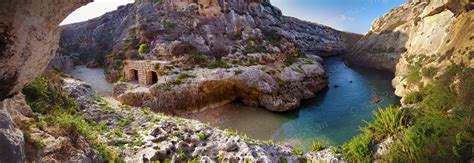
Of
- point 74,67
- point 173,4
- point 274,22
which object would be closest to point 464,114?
point 173,4

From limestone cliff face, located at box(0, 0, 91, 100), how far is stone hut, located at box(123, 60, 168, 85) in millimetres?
28123

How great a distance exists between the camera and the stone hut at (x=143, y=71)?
36438mm

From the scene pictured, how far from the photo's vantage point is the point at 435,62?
33.1m

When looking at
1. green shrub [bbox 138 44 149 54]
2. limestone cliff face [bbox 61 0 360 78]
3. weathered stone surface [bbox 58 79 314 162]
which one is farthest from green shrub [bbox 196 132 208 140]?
green shrub [bbox 138 44 149 54]

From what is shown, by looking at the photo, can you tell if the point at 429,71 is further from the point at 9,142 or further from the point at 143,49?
the point at 9,142

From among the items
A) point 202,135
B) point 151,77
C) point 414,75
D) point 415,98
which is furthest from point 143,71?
point 414,75

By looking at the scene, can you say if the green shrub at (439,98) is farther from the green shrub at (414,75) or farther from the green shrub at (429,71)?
the green shrub at (414,75)

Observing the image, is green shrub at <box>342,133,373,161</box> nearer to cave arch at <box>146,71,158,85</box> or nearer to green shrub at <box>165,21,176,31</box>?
cave arch at <box>146,71,158,85</box>

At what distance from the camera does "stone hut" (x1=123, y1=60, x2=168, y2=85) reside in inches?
1435

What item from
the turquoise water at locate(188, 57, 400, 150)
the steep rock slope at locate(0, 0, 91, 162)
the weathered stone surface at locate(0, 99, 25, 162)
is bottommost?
the turquoise water at locate(188, 57, 400, 150)

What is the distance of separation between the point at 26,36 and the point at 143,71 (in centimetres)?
3011

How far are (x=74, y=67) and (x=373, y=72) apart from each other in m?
51.9

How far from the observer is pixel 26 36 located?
727 centimetres

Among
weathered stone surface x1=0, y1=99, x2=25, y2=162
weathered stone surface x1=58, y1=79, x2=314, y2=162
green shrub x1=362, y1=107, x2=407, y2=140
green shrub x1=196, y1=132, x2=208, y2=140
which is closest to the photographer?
weathered stone surface x1=0, y1=99, x2=25, y2=162
